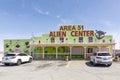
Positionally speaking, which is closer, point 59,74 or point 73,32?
point 59,74

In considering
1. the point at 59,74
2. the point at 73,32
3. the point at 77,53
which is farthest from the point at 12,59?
the point at 73,32

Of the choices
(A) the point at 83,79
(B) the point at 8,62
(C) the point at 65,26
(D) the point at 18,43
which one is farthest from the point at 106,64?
(D) the point at 18,43

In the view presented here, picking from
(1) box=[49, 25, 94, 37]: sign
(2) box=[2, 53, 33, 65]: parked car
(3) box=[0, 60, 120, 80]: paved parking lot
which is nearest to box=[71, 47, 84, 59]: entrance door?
(1) box=[49, 25, 94, 37]: sign

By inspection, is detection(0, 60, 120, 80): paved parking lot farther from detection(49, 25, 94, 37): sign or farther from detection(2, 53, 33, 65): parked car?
detection(49, 25, 94, 37): sign

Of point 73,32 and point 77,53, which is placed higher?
point 73,32

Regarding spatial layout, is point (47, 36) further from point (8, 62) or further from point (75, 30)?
point (8, 62)

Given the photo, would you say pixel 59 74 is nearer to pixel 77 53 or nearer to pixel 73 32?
pixel 77 53

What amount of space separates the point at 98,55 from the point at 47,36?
56.4 feet

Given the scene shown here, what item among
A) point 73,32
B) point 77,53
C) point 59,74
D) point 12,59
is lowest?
point 59,74

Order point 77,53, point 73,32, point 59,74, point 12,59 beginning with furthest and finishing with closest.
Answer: point 73,32, point 77,53, point 12,59, point 59,74

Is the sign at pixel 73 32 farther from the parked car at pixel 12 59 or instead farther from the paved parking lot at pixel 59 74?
the paved parking lot at pixel 59 74

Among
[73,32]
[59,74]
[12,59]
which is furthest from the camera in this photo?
[73,32]

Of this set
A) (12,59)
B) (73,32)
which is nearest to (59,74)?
(12,59)

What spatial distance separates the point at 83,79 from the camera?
1036 centimetres
